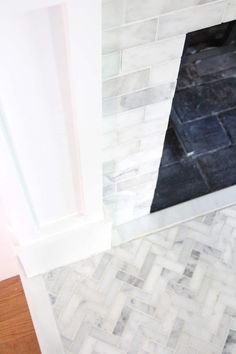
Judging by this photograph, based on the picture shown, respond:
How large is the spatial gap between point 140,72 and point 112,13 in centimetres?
18

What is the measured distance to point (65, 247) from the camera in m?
1.42

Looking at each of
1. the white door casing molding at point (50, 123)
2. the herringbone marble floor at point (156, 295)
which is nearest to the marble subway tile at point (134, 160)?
the white door casing molding at point (50, 123)

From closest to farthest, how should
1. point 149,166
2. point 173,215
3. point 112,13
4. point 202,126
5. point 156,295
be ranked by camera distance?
point 112,13, point 149,166, point 156,295, point 173,215, point 202,126

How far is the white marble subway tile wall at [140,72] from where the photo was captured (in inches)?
35.3

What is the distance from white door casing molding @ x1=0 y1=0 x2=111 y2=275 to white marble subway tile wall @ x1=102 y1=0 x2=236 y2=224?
0.24 feet

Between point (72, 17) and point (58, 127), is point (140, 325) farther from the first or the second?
point (72, 17)

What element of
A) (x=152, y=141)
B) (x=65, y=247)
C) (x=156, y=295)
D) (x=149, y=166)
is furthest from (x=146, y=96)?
(x=156, y=295)

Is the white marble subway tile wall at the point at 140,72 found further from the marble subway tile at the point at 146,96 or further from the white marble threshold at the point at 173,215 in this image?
the white marble threshold at the point at 173,215

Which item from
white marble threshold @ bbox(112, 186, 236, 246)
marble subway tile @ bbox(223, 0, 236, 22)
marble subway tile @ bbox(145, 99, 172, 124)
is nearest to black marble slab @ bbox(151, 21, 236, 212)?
white marble threshold @ bbox(112, 186, 236, 246)

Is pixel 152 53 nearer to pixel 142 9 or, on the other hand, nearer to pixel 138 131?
pixel 142 9

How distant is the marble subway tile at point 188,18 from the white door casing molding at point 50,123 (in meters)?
0.16

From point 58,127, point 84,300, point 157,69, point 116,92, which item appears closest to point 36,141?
point 58,127

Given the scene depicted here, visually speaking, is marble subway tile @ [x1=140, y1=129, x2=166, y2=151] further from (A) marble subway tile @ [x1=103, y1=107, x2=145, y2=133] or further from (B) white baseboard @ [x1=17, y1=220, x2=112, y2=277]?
(B) white baseboard @ [x1=17, y1=220, x2=112, y2=277]

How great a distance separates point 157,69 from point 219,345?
2.84 feet
